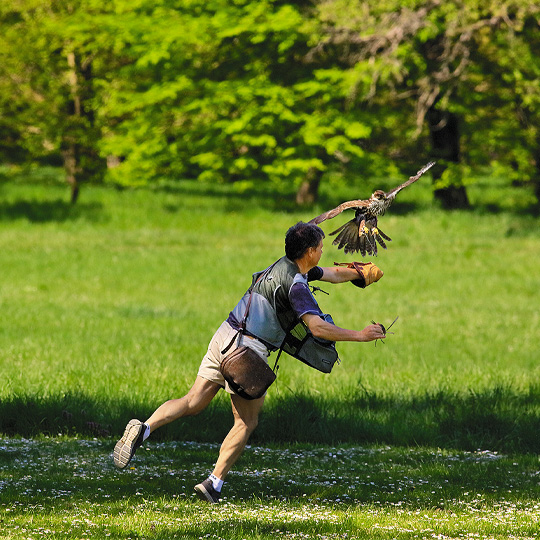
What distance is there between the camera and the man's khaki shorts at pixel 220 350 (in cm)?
546

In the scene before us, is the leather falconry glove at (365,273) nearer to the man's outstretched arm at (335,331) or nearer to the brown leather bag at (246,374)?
the man's outstretched arm at (335,331)

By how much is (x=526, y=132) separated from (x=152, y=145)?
12.4m

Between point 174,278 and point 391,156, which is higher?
point 391,156

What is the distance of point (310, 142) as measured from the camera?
28000 mm

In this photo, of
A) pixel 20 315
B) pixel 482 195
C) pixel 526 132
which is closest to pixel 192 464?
pixel 20 315

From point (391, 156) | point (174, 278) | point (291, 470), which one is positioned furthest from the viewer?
point (391, 156)

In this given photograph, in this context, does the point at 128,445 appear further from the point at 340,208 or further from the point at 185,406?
the point at 340,208

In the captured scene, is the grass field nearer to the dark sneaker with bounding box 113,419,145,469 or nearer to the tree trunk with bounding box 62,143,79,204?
the dark sneaker with bounding box 113,419,145,469

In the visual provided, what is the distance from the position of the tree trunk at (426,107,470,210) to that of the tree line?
0.05m

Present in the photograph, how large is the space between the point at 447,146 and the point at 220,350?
89.0 ft

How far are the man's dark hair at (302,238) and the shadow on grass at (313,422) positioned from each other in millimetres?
3001

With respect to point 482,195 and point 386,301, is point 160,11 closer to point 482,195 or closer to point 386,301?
point 482,195

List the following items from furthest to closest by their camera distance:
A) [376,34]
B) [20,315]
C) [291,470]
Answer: [376,34], [20,315], [291,470]

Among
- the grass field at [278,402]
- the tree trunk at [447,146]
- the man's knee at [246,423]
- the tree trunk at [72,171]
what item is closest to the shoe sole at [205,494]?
the grass field at [278,402]
